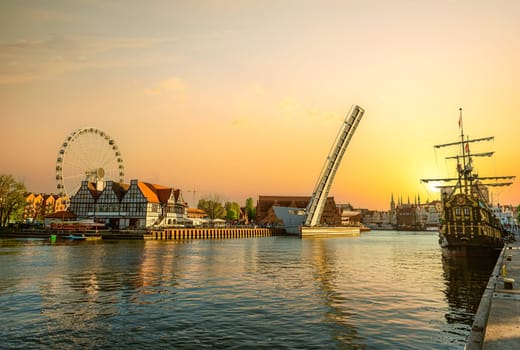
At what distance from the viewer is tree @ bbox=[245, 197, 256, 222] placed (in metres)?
147

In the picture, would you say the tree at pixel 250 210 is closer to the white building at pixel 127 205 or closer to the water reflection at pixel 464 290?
the white building at pixel 127 205

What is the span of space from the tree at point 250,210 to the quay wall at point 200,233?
5264 cm

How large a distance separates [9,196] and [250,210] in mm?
87242

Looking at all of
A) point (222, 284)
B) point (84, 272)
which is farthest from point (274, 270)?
point (84, 272)

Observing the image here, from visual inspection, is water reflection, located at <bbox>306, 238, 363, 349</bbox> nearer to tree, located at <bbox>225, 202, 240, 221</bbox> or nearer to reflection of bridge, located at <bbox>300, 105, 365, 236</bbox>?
reflection of bridge, located at <bbox>300, 105, 365, 236</bbox>

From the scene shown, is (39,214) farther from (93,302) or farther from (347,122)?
(93,302)

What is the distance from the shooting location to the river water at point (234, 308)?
10.9 meters

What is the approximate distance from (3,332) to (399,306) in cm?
1362

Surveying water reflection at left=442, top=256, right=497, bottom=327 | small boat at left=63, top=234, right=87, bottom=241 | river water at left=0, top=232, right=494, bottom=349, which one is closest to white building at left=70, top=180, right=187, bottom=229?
small boat at left=63, top=234, right=87, bottom=241

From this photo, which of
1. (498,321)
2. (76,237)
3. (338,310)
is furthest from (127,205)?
(498,321)

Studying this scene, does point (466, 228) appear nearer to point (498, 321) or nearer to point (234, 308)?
point (498, 321)

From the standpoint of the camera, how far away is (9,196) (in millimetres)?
74438

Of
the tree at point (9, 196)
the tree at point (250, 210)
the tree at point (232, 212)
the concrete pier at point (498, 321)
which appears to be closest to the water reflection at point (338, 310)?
the concrete pier at point (498, 321)

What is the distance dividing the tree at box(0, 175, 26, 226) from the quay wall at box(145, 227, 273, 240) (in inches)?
1209
